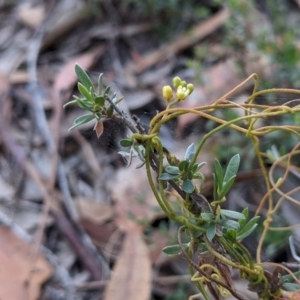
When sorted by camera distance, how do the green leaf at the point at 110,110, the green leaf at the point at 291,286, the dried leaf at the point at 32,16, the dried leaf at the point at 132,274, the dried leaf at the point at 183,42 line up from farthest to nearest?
the dried leaf at the point at 32,16 → the dried leaf at the point at 183,42 → the dried leaf at the point at 132,274 → the green leaf at the point at 291,286 → the green leaf at the point at 110,110

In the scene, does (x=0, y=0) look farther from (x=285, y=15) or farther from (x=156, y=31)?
(x=285, y=15)

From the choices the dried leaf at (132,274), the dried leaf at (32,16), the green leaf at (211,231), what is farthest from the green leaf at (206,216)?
the dried leaf at (32,16)

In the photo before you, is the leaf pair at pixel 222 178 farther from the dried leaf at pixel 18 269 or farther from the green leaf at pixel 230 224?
the dried leaf at pixel 18 269

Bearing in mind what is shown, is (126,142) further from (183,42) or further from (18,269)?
(183,42)

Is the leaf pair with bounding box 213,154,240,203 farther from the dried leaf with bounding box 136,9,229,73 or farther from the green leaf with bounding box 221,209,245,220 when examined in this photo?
the dried leaf with bounding box 136,9,229,73

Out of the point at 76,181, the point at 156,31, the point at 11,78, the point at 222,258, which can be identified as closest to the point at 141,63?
the point at 156,31

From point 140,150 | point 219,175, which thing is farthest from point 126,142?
point 219,175
